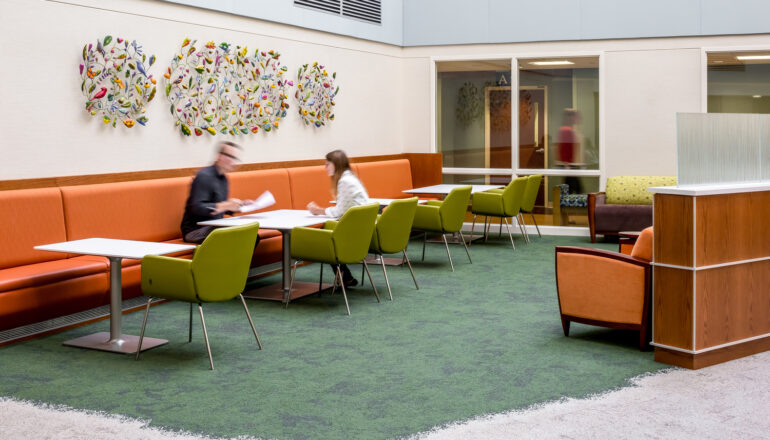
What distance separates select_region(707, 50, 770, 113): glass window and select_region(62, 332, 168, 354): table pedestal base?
8.13 m

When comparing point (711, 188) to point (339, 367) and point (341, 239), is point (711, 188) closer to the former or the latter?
point (339, 367)

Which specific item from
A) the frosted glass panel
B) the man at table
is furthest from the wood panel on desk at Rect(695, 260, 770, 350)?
the man at table

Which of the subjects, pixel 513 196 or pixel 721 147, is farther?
pixel 513 196

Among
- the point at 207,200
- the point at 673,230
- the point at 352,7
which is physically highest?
the point at 352,7

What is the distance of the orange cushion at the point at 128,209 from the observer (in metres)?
6.46

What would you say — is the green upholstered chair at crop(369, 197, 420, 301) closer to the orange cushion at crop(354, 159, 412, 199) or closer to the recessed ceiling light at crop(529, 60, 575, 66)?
the orange cushion at crop(354, 159, 412, 199)

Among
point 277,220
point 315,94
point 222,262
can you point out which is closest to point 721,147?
point 222,262

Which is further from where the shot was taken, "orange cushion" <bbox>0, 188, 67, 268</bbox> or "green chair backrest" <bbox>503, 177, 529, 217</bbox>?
"green chair backrest" <bbox>503, 177, 529, 217</bbox>

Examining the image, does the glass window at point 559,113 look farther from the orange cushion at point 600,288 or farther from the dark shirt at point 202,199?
the orange cushion at point 600,288

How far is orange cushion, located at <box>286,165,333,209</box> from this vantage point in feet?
30.0

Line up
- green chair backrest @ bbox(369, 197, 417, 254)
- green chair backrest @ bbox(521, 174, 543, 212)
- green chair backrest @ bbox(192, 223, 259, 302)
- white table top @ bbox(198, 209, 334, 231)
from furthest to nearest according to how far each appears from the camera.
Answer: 1. green chair backrest @ bbox(521, 174, 543, 212)
2. green chair backrest @ bbox(369, 197, 417, 254)
3. white table top @ bbox(198, 209, 334, 231)
4. green chair backrest @ bbox(192, 223, 259, 302)

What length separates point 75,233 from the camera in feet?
21.1

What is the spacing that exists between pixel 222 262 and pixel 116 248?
2.70 feet

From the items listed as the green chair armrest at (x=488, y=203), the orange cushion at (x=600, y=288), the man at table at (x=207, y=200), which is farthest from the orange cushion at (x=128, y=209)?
the green chair armrest at (x=488, y=203)
